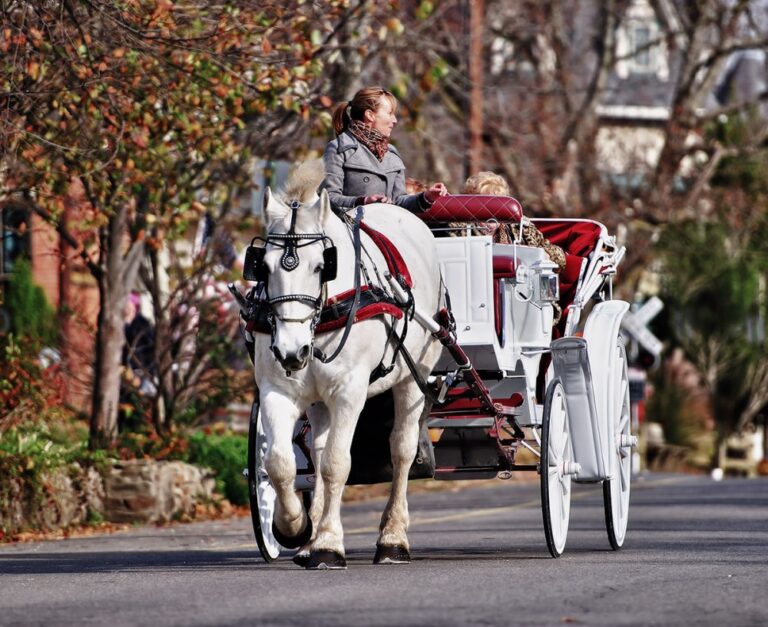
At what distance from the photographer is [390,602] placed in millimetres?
8086

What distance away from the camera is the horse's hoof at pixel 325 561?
9773 millimetres

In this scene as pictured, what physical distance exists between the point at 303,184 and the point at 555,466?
7.94ft

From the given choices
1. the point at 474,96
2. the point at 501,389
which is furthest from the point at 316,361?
the point at 474,96

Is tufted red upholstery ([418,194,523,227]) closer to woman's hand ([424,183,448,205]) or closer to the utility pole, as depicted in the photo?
woman's hand ([424,183,448,205])

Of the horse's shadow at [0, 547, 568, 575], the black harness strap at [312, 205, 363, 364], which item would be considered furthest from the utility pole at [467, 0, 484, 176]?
the black harness strap at [312, 205, 363, 364]

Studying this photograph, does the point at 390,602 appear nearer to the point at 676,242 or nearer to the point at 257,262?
the point at 257,262

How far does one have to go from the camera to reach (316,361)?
9586mm

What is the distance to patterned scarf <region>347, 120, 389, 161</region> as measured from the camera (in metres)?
11.0

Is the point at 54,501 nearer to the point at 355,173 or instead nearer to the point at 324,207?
the point at 355,173

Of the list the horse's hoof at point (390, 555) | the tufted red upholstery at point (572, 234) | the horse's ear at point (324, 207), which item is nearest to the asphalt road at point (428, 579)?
the horse's hoof at point (390, 555)

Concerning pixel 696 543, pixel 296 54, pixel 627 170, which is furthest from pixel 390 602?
pixel 627 170

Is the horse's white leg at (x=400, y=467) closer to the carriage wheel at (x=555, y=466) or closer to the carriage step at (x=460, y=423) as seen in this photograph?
the carriage step at (x=460, y=423)

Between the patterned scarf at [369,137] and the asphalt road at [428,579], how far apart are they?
2.48m

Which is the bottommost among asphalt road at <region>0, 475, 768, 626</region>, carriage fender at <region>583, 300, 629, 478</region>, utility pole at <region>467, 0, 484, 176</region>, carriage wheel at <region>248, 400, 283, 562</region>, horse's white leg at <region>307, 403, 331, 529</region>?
asphalt road at <region>0, 475, 768, 626</region>
